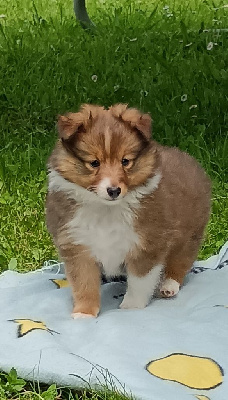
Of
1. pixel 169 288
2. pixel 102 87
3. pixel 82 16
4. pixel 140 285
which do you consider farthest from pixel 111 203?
pixel 82 16

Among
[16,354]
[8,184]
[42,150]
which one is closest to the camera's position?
[16,354]

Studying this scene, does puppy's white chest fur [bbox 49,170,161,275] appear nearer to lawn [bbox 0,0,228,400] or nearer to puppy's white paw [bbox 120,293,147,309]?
puppy's white paw [bbox 120,293,147,309]

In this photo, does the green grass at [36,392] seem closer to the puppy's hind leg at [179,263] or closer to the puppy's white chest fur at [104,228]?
the puppy's white chest fur at [104,228]

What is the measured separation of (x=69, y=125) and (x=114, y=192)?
383 millimetres

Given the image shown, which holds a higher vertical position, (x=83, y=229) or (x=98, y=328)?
(x=83, y=229)

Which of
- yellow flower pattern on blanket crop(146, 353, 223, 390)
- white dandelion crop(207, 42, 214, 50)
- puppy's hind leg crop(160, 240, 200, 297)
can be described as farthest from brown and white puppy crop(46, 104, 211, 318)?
white dandelion crop(207, 42, 214, 50)

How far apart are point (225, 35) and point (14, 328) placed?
5.83 metres

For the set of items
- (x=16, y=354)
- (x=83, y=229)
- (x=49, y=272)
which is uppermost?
(x=83, y=229)

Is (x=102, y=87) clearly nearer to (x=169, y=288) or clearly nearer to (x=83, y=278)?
(x=169, y=288)

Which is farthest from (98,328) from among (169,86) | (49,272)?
(169,86)

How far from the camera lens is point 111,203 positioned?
3.29 meters

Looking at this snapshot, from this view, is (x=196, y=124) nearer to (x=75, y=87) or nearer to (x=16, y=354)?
(x=75, y=87)

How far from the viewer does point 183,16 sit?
32.0 ft

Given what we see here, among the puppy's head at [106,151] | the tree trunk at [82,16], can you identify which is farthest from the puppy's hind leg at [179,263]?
the tree trunk at [82,16]
